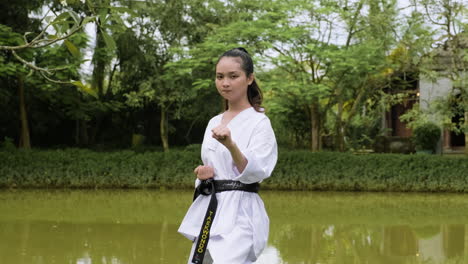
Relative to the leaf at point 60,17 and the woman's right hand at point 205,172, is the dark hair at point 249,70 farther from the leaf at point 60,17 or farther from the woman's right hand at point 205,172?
the leaf at point 60,17

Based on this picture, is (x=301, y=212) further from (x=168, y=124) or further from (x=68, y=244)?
(x=168, y=124)

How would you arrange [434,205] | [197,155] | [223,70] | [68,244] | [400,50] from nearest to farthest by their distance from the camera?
[223,70], [68,244], [434,205], [197,155], [400,50]

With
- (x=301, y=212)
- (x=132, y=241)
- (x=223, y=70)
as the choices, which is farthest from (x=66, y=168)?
(x=223, y=70)

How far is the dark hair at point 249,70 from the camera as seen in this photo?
2355mm

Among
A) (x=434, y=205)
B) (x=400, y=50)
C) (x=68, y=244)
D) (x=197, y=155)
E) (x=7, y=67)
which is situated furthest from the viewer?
(x=400, y=50)

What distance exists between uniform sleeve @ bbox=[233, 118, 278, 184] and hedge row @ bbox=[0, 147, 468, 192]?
35.4ft

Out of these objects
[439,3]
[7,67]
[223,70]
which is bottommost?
[223,70]

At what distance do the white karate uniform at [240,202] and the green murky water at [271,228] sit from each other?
3492 millimetres

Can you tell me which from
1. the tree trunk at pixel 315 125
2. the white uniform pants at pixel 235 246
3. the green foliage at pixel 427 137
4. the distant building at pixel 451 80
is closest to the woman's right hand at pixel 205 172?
the white uniform pants at pixel 235 246

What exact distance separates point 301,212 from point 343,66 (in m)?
5.16

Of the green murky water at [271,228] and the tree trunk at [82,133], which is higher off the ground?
the tree trunk at [82,133]

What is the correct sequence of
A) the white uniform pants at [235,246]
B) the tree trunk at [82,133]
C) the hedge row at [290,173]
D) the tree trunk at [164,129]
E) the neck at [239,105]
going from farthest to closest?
1. the tree trunk at [82,133]
2. the tree trunk at [164,129]
3. the hedge row at [290,173]
4. the neck at [239,105]
5. the white uniform pants at [235,246]

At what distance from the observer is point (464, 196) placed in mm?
12641

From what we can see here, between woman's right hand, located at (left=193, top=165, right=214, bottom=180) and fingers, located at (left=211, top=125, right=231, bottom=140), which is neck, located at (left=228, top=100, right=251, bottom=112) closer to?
woman's right hand, located at (left=193, top=165, right=214, bottom=180)
